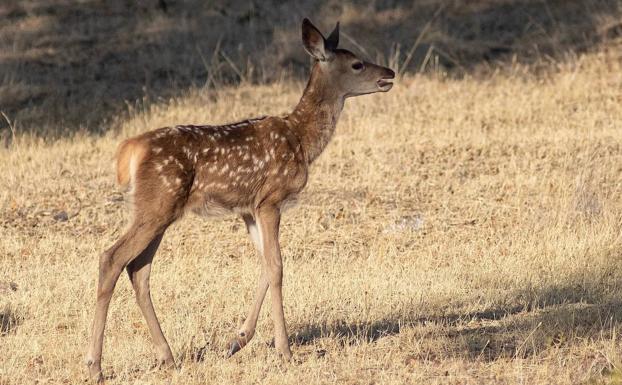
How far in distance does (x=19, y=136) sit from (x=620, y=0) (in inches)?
416

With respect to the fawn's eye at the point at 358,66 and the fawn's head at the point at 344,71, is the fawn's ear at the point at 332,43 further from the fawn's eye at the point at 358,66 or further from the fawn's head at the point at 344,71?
the fawn's eye at the point at 358,66

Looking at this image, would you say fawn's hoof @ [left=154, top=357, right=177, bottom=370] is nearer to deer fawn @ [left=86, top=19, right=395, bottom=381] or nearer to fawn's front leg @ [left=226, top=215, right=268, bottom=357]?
deer fawn @ [left=86, top=19, right=395, bottom=381]

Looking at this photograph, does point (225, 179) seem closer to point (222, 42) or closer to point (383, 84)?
point (383, 84)

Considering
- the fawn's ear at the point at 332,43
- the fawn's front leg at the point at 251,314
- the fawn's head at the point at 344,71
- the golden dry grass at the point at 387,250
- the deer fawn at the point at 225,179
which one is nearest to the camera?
the deer fawn at the point at 225,179

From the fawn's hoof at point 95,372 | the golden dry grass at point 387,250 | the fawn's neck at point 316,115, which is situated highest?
the fawn's neck at point 316,115

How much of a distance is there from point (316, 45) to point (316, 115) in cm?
55

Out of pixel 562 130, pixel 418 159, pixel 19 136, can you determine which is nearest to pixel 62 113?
pixel 19 136

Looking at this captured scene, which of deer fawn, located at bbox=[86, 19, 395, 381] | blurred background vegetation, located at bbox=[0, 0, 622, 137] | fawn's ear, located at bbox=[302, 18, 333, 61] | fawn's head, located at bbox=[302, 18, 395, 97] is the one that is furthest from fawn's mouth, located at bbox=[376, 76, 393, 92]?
blurred background vegetation, located at bbox=[0, 0, 622, 137]

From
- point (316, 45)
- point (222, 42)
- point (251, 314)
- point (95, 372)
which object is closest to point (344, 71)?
point (316, 45)

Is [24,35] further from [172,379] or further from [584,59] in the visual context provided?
Answer: [172,379]

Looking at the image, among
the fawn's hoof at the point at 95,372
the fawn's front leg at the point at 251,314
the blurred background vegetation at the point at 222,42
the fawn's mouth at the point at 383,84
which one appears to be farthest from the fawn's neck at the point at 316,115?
the blurred background vegetation at the point at 222,42

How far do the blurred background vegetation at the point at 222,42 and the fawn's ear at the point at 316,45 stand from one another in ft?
25.2

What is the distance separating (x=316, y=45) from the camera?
9258 millimetres

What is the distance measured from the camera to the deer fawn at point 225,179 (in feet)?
25.8
